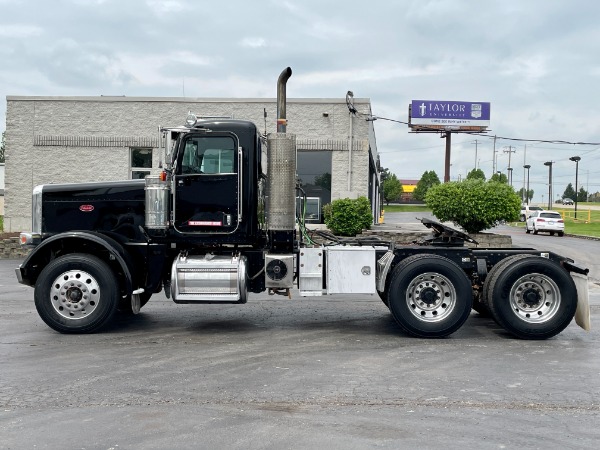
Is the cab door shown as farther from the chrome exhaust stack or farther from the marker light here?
the chrome exhaust stack

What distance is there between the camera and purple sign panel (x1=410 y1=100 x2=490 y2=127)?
60.8 metres

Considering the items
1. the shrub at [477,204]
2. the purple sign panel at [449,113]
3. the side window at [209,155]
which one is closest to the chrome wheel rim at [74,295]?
the side window at [209,155]

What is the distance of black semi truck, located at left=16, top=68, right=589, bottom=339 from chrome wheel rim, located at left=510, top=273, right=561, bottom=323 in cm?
1

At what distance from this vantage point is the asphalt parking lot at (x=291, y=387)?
5.47 meters

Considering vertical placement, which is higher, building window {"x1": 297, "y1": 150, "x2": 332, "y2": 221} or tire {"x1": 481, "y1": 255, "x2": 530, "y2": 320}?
building window {"x1": 297, "y1": 150, "x2": 332, "y2": 221}

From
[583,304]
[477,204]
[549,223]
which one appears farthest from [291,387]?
[549,223]

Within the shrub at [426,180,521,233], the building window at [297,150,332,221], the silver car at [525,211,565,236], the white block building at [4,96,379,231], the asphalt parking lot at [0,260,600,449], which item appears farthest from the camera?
the silver car at [525,211,565,236]

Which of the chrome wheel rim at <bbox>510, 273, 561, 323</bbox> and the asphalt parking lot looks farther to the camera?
the chrome wheel rim at <bbox>510, 273, 561, 323</bbox>

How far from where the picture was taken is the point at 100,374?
7336 millimetres

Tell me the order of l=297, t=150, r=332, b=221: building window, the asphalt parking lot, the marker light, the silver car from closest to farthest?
the asphalt parking lot → the marker light → l=297, t=150, r=332, b=221: building window → the silver car

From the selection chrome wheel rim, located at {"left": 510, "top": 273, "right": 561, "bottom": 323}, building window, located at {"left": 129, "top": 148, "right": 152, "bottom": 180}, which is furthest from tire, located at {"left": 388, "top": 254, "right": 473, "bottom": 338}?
building window, located at {"left": 129, "top": 148, "right": 152, "bottom": 180}

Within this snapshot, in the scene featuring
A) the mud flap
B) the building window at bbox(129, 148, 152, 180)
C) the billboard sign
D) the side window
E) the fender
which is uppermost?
the billboard sign

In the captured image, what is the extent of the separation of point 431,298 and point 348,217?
13505 mm

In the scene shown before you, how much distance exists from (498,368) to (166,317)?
5581 mm
